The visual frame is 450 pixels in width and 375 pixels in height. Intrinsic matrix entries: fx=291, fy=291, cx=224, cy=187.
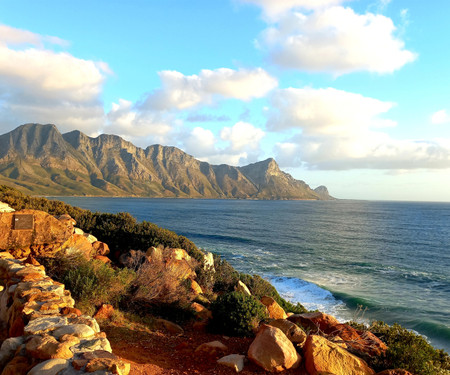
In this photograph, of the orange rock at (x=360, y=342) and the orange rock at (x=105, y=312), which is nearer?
the orange rock at (x=360, y=342)

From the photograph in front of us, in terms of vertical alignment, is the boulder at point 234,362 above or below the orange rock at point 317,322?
above

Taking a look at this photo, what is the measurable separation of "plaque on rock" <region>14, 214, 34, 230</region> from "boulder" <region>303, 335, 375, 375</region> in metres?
9.79

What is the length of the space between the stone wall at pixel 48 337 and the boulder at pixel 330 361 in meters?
4.32

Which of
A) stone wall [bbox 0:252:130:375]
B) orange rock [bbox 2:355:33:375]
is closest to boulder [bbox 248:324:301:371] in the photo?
stone wall [bbox 0:252:130:375]

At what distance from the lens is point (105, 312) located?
330 inches

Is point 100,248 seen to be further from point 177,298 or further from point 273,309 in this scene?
point 273,309

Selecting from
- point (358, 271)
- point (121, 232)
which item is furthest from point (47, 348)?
point (358, 271)

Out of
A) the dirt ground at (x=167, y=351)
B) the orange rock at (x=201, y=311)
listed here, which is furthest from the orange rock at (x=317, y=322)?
the orange rock at (x=201, y=311)

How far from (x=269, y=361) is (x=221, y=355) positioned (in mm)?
1249

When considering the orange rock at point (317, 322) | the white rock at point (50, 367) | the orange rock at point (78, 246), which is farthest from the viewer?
the orange rock at point (78, 246)

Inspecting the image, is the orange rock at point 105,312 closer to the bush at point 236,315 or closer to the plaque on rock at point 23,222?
the bush at point 236,315

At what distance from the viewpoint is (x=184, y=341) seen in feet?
26.0

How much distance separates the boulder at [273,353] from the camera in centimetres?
648

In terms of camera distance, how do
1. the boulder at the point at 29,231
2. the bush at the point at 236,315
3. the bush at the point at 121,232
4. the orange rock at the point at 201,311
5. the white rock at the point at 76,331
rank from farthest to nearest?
the bush at the point at 121,232 < the boulder at the point at 29,231 < the orange rock at the point at 201,311 < the bush at the point at 236,315 < the white rock at the point at 76,331
